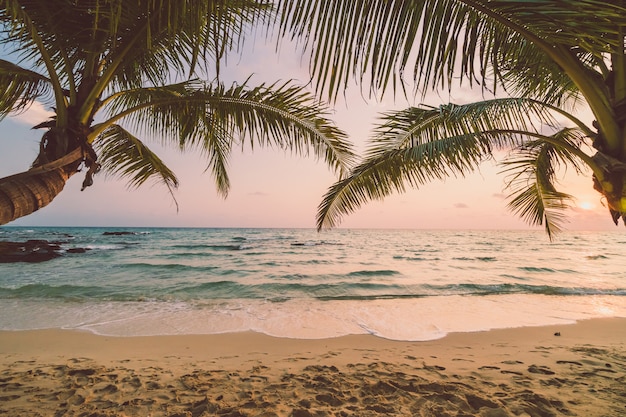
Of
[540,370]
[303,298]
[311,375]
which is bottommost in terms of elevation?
[303,298]

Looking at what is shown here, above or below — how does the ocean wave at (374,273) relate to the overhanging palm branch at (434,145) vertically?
below

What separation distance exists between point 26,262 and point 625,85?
23.0 metres

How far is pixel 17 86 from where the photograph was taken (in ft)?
12.2

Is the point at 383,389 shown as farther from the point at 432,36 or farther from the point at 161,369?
the point at 432,36

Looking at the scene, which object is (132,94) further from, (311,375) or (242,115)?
(311,375)

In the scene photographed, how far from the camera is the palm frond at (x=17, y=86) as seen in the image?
3.32m

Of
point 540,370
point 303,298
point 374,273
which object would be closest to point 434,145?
point 540,370

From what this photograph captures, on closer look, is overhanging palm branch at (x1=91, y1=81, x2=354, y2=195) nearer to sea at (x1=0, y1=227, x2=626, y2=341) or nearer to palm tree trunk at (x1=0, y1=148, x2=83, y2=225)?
palm tree trunk at (x1=0, y1=148, x2=83, y2=225)

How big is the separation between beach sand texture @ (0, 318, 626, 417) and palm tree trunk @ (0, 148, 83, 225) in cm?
183

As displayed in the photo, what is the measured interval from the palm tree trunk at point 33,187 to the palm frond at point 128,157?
189 centimetres

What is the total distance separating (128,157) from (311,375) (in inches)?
149

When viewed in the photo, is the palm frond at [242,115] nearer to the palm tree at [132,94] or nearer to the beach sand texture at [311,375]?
the palm tree at [132,94]

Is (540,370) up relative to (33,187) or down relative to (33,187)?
down

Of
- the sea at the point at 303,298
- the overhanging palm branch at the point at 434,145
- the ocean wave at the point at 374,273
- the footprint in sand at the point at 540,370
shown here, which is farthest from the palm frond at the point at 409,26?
the ocean wave at the point at 374,273
